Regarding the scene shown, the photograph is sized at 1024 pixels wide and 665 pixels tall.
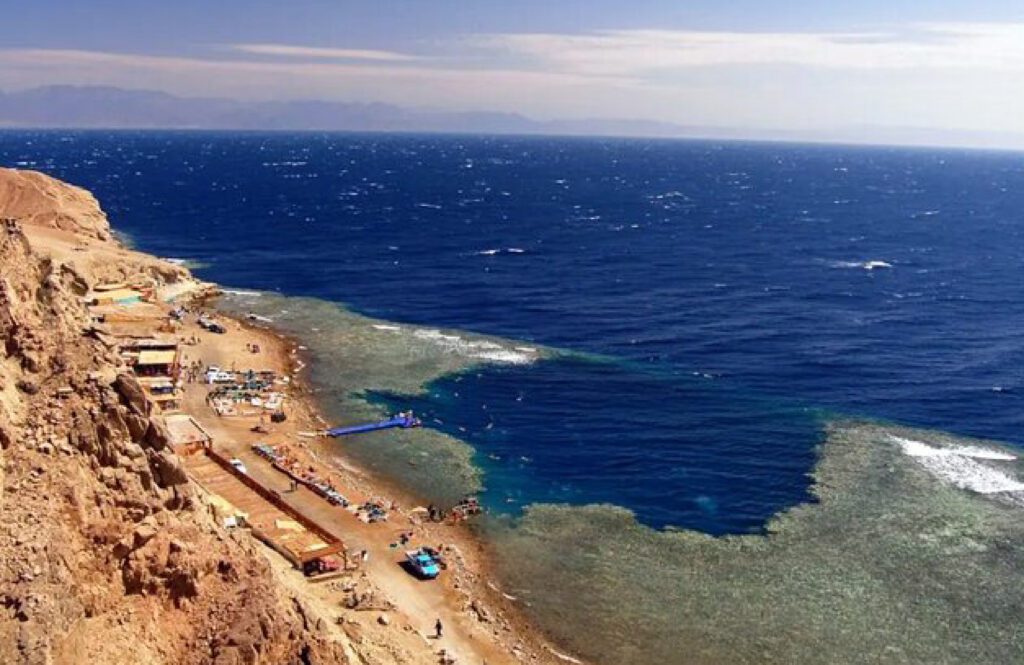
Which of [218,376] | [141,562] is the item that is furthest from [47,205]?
[141,562]

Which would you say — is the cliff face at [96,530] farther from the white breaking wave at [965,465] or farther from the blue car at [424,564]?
the white breaking wave at [965,465]

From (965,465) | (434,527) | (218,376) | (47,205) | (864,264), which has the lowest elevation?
(434,527)

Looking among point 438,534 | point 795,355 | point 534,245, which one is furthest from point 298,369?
point 534,245

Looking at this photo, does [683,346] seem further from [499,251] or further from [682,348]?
[499,251]

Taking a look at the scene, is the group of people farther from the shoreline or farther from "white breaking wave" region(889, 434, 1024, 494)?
"white breaking wave" region(889, 434, 1024, 494)

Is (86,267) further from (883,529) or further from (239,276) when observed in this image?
(883,529)
